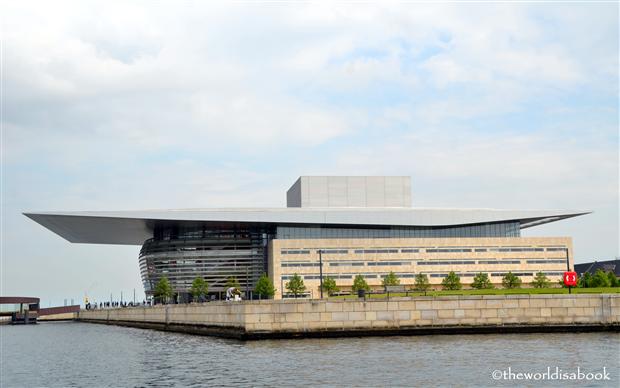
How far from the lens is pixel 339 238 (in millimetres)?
96500

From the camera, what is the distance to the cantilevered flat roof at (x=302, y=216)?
93875 millimetres

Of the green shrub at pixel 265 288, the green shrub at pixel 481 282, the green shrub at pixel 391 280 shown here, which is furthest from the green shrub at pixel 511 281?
the green shrub at pixel 265 288

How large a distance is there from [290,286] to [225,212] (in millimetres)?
13504

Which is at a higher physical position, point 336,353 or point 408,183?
point 408,183

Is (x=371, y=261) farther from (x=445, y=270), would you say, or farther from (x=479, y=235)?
(x=479, y=235)

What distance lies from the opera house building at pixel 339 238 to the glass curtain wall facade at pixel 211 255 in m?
0.14

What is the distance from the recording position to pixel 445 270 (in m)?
96.6

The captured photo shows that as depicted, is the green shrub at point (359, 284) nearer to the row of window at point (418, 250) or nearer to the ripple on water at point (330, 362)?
the row of window at point (418, 250)

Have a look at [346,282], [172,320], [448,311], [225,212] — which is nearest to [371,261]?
[346,282]

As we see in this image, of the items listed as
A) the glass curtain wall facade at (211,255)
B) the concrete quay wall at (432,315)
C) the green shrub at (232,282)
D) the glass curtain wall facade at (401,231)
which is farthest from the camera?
the glass curtain wall facade at (211,255)

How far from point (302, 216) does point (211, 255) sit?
14915 mm

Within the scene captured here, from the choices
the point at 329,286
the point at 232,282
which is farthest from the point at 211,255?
the point at 329,286

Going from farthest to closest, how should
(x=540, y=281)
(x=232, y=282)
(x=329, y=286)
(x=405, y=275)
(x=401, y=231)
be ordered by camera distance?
(x=401, y=231) → (x=232, y=282) → (x=405, y=275) → (x=540, y=281) → (x=329, y=286)

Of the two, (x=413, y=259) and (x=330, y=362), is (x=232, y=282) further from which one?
(x=330, y=362)
